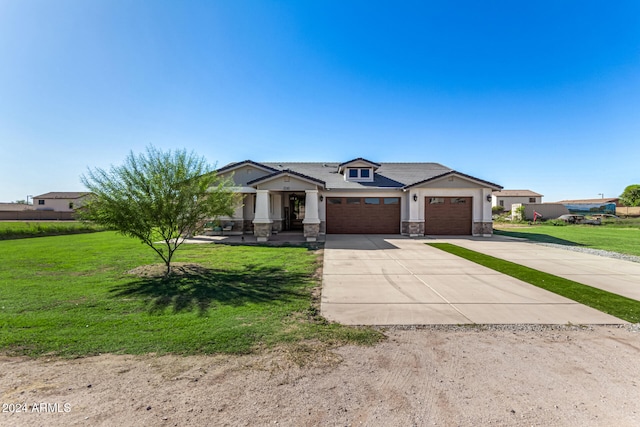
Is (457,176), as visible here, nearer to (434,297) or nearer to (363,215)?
(363,215)

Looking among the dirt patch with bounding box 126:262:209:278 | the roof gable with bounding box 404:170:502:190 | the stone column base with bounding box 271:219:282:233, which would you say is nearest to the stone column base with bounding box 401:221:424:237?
the roof gable with bounding box 404:170:502:190

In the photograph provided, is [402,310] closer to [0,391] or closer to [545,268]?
[0,391]

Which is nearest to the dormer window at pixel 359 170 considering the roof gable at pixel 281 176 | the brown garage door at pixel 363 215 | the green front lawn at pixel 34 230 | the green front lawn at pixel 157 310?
the brown garage door at pixel 363 215

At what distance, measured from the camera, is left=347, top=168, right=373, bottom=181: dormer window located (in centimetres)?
2098

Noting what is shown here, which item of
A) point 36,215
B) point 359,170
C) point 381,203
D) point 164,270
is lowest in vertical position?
point 164,270

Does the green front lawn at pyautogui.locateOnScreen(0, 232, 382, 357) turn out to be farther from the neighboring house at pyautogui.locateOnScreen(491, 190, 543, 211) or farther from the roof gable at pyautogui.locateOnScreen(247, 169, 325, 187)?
the neighboring house at pyautogui.locateOnScreen(491, 190, 543, 211)

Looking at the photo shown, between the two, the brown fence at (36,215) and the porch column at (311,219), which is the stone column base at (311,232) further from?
the brown fence at (36,215)

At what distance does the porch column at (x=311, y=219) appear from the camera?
16.2m

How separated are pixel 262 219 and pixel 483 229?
1394cm

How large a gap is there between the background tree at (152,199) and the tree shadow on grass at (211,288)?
1043 mm

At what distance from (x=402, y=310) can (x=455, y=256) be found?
6.96 metres

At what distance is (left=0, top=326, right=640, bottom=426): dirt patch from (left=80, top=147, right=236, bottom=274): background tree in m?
4.54

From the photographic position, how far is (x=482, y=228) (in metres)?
18.6

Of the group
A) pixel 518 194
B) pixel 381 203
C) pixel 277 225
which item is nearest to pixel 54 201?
pixel 277 225
